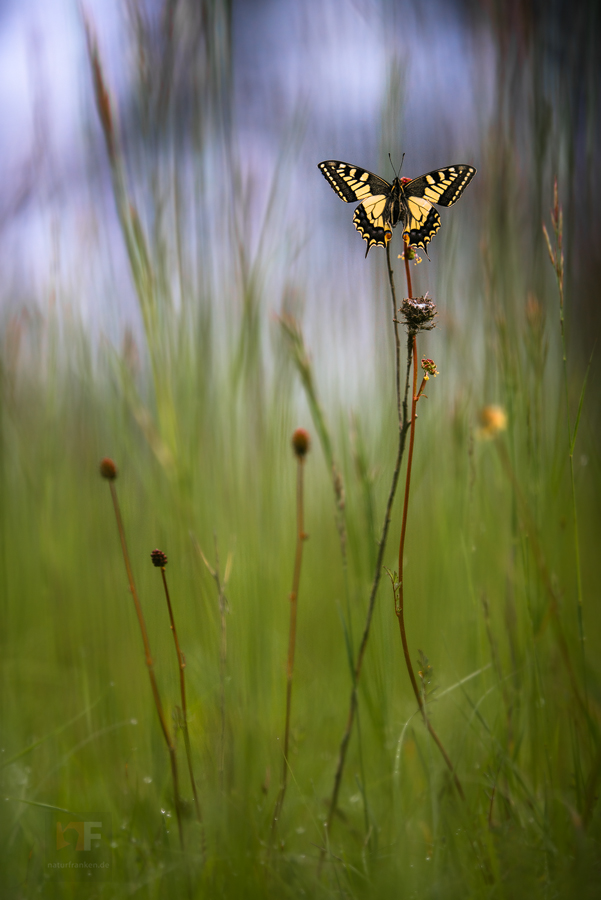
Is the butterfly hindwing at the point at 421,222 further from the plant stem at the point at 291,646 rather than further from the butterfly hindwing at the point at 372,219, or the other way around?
the plant stem at the point at 291,646

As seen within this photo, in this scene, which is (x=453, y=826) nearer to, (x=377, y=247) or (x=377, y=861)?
(x=377, y=861)

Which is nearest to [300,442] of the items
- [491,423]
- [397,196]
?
[491,423]

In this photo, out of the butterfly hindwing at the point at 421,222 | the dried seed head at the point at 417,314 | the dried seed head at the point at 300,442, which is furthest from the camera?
the dried seed head at the point at 300,442

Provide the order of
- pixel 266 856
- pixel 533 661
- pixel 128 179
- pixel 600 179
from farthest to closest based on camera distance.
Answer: pixel 600 179 < pixel 128 179 < pixel 533 661 < pixel 266 856

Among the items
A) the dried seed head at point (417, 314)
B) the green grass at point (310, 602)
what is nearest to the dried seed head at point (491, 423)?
the green grass at point (310, 602)

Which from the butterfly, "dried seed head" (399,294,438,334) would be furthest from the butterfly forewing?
"dried seed head" (399,294,438,334)

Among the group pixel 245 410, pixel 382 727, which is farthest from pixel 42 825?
pixel 245 410

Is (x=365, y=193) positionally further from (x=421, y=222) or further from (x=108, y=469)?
(x=108, y=469)
